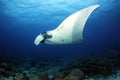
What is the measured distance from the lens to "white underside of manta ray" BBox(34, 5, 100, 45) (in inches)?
230

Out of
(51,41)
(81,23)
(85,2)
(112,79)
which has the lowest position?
(112,79)

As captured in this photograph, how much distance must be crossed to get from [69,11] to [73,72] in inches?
756

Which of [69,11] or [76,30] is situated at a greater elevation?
[69,11]

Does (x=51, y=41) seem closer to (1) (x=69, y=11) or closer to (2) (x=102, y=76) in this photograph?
(2) (x=102, y=76)

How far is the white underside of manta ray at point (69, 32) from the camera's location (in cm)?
584

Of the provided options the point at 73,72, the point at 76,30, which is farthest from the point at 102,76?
the point at 76,30

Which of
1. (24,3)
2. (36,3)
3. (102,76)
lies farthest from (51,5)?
(102,76)

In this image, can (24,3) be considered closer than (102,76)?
No

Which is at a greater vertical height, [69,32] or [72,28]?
[72,28]

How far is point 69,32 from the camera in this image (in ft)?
20.0

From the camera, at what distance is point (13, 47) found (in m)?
98.7

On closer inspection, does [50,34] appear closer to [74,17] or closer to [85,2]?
[74,17]

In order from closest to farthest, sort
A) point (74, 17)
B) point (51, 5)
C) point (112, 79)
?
point (74, 17)
point (112, 79)
point (51, 5)

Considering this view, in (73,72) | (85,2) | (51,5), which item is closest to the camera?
(73,72)
